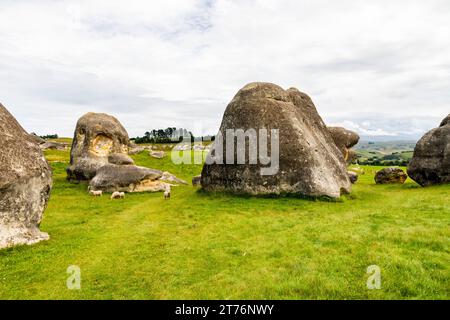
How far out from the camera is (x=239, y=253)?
40.4 ft

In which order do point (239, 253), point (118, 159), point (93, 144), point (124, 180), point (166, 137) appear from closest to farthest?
point (239, 253) → point (124, 180) → point (118, 159) → point (93, 144) → point (166, 137)

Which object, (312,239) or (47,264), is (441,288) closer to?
(312,239)

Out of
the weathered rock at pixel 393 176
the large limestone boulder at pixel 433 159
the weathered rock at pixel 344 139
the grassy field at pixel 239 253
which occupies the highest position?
the weathered rock at pixel 344 139

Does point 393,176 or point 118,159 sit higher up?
point 118,159

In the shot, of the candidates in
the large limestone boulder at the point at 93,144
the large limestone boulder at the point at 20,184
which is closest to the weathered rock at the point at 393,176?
the large limestone boulder at the point at 93,144

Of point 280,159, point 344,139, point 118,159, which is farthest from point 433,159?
point 118,159

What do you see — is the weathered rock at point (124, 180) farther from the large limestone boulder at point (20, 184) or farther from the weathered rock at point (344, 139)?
the weathered rock at point (344, 139)

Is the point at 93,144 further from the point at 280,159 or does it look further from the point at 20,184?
the point at 20,184

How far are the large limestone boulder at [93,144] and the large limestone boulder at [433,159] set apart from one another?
29211 millimetres

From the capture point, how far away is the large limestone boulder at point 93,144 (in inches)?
1336

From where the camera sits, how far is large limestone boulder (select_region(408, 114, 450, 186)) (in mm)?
28844

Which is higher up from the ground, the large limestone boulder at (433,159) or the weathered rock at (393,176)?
the large limestone boulder at (433,159)

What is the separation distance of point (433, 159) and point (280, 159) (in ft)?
52.0
